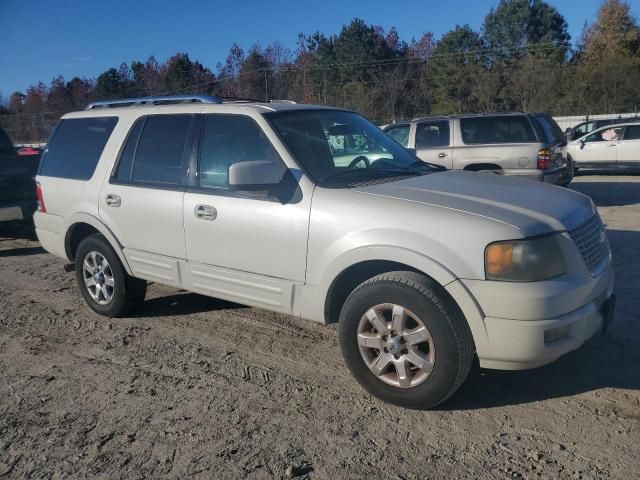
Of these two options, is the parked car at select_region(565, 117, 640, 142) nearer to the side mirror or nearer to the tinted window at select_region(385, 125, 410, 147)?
the tinted window at select_region(385, 125, 410, 147)

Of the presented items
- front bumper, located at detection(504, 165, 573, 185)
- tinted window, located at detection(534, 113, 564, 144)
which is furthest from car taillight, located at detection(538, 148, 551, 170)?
tinted window, located at detection(534, 113, 564, 144)

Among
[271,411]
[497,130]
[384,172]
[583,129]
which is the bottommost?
[271,411]

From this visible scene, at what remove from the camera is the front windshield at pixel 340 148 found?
4184 mm

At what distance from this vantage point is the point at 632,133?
16.0 m

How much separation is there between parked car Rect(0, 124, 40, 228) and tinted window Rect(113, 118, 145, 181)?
14.5 ft

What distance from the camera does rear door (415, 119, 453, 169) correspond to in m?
11.3

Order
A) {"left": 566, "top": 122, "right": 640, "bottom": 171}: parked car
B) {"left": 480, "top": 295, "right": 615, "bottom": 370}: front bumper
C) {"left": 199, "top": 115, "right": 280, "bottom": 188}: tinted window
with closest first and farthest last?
1. {"left": 480, "top": 295, "right": 615, "bottom": 370}: front bumper
2. {"left": 199, "top": 115, "right": 280, "bottom": 188}: tinted window
3. {"left": 566, "top": 122, "right": 640, "bottom": 171}: parked car

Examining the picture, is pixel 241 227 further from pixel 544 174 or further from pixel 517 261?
pixel 544 174

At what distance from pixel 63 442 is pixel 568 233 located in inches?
125

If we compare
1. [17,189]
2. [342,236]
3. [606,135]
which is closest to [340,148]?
[342,236]

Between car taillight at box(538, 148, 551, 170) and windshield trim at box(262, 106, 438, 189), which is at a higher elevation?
windshield trim at box(262, 106, 438, 189)

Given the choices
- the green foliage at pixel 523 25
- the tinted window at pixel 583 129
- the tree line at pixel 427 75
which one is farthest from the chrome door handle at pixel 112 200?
the green foliage at pixel 523 25

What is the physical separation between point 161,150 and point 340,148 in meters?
1.52

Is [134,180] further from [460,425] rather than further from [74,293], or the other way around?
[460,425]
